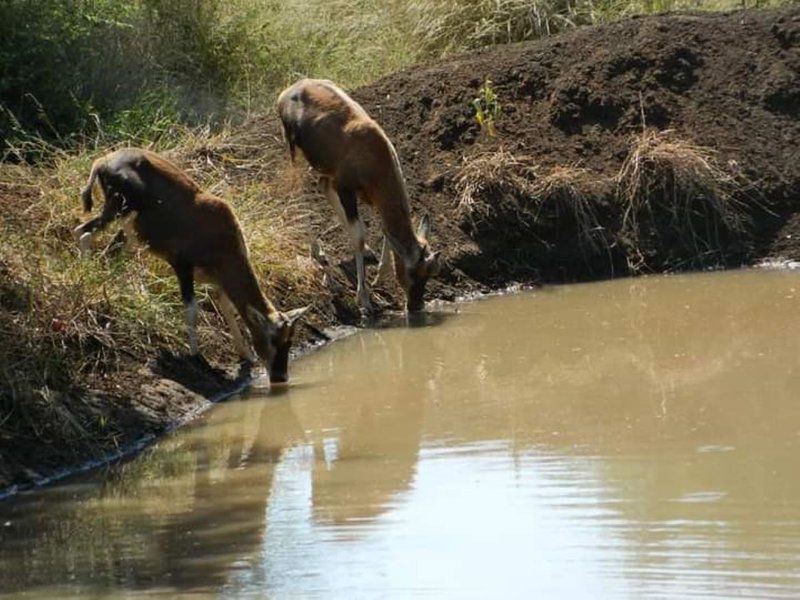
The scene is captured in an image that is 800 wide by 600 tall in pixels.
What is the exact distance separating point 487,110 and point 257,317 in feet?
19.6

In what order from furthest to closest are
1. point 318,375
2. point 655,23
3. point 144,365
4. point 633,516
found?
point 655,23, point 318,375, point 144,365, point 633,516

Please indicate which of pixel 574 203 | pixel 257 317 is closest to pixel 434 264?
pixel 574 203

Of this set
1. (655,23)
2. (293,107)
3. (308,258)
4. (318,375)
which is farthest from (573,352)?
(655,23)

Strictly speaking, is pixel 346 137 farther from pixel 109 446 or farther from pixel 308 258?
pixel 109 446

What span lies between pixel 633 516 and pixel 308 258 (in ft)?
23.0

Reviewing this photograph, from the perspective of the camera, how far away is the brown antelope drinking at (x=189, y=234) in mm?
13172

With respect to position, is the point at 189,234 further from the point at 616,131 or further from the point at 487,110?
the point at 616,131

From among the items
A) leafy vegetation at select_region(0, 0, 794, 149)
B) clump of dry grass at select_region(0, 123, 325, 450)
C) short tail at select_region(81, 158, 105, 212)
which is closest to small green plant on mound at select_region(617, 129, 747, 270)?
clump of dry grass at select_region(0, 123, 325, 450)

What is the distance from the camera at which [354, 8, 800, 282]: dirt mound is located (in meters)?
17.4

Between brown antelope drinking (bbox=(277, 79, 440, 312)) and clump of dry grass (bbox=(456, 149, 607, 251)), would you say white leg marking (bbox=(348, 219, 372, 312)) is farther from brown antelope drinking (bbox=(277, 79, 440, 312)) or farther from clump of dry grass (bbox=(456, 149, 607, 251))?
clump of dry grass (bbox=(456, 149, 607, 251))

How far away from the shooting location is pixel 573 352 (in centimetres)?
1377

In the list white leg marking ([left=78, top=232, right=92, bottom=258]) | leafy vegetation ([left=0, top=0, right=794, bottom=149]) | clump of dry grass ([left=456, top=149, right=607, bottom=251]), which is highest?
leafy vegetation ([left=0, top=0, right=794, bottom=149])

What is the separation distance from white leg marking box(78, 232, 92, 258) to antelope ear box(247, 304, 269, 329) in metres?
1.30

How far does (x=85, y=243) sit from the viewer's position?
519 inches
